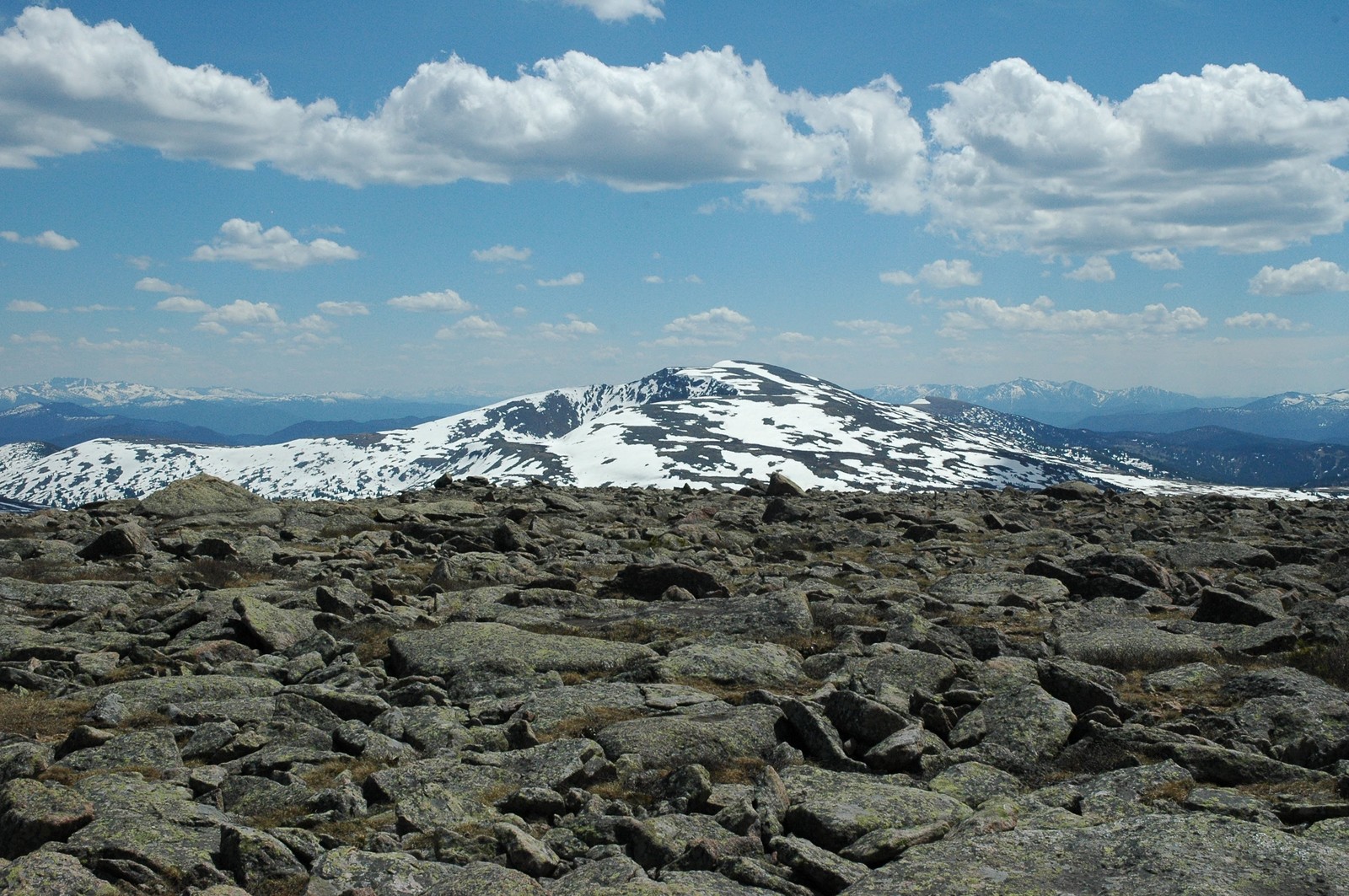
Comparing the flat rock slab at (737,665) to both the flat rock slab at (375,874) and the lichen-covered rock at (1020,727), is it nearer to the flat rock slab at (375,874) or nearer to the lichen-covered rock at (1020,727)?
the lichen-covered rock at (1020,727)

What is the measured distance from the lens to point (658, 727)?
43.4 ft

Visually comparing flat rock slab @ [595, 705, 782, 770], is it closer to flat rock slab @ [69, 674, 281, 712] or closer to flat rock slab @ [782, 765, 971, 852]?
flat rock slab @ [782, 765, 971, 852]

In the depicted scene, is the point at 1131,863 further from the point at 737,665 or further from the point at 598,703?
the point at 737,665

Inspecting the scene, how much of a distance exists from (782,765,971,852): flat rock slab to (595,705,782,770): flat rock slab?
122 cm

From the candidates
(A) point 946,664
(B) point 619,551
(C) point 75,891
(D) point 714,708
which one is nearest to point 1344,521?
(B) point 619,551

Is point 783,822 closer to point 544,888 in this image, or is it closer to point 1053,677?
point 544,888

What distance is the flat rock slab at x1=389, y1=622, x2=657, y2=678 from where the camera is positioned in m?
16.2

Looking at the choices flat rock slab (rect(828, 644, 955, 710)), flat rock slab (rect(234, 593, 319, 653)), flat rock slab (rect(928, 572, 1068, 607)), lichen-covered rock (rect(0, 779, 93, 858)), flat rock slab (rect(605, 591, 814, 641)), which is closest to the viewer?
lichen-covered rock (rect(0, 779, 93, 858))

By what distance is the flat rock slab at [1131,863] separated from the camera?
8.17 m

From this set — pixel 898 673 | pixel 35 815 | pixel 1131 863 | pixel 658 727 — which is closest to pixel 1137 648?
pixel 898 673

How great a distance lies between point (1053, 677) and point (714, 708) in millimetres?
5560

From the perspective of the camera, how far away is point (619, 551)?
31.5 meters

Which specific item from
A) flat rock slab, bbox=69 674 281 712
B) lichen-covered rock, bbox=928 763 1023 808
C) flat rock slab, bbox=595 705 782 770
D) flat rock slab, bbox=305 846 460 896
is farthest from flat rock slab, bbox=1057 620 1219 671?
flat rock slab, bbox=69 674 281 712

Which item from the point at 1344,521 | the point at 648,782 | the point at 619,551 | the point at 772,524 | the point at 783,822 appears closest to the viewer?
the point at 783,822
